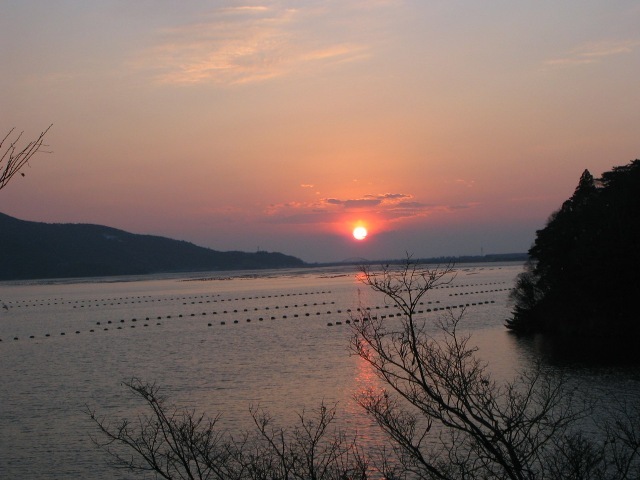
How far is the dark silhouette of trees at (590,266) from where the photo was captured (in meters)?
53.7

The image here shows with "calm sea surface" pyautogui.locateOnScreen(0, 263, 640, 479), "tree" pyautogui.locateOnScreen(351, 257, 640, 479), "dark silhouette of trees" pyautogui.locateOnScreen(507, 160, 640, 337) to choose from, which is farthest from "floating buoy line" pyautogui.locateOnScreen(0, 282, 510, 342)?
"tree" pyautogui.locateOnScreen(351, 257, 640, 479)

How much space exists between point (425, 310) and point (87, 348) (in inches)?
1472

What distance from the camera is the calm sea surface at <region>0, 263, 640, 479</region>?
30.5m

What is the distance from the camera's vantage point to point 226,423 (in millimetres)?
31031

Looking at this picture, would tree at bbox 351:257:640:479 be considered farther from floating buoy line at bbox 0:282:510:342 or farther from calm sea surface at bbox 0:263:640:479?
floating buoy line at bbox 0:282:510:342

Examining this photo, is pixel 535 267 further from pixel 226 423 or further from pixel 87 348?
pixel 226 423

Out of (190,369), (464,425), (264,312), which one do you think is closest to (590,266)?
(190,369)

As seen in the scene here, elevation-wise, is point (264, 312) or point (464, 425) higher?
point (264, 312)

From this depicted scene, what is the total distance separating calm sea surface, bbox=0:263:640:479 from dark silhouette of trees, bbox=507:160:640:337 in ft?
14.6

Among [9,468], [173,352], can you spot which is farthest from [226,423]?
[173,352]

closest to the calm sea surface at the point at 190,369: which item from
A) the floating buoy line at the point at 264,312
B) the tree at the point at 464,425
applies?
the floating buoy line at the point at 264,312

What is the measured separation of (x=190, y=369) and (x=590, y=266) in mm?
29135

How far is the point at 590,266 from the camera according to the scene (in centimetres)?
5534

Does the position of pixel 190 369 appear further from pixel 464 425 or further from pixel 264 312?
pixel 264 312
